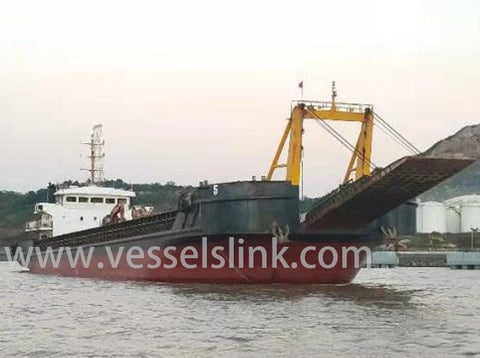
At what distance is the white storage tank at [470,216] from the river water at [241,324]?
85290 millimetres

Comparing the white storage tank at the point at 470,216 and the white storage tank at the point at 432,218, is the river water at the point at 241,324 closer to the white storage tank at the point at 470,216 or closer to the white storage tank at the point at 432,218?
the white storage tank at the point at 432,218

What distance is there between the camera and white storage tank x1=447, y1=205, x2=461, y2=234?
104m

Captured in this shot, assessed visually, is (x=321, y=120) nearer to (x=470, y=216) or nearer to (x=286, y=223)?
(x=286, y=223)

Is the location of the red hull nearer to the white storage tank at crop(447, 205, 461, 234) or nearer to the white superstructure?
the white superstructure

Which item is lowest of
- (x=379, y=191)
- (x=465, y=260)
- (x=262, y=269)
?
(x=465, y=260)

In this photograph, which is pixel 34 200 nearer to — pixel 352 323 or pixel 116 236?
pixel 116 236

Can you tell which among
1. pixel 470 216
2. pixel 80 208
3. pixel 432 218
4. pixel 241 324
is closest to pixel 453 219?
pixel 470 216

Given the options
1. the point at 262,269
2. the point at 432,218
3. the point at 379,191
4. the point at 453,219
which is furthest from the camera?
the point at 453,219

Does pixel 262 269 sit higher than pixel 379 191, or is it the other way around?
pixel 379 191

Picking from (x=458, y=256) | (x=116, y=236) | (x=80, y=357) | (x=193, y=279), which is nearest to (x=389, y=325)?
(x=80, y=357)

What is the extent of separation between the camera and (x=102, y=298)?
16.9 meters

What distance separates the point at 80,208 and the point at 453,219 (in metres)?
80.0

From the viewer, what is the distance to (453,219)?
104 m

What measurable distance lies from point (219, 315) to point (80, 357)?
14.1ft
